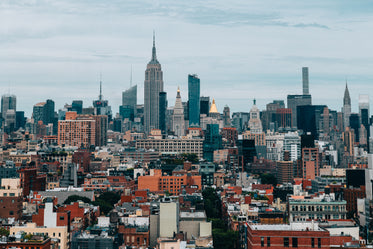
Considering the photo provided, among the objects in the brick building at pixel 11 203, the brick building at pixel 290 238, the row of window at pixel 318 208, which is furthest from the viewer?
the row of window at pixel 318 208

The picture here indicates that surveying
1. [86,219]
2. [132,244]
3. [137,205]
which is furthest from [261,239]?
[137,205]

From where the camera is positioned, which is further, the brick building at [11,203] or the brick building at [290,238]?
the brick building at [11,203]

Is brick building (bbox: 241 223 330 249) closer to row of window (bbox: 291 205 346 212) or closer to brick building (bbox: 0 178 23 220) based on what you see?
row of window (bbox: 291 205 346 212)

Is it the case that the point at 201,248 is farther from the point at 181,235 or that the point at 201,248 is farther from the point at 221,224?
the point at 221,224

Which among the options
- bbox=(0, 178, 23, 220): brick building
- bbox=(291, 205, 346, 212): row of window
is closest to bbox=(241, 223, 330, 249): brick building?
bbox=(291, 205, 346, 212): row of window

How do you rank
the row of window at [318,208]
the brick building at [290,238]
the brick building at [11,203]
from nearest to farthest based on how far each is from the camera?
the brick building at [290,238]
the brick building at [11,203]
the row of window at [318,208]

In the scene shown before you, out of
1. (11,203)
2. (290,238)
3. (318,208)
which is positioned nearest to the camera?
(290,238)

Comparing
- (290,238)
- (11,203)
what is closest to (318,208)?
(290,238)

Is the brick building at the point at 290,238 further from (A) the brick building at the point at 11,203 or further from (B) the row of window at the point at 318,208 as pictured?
(A) the brick building at the point at 11,203

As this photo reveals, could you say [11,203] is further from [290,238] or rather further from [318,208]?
[290,238]

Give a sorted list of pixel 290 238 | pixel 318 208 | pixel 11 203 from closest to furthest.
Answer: pixel 290 238 < pixel 11 203 < pixel 318 208

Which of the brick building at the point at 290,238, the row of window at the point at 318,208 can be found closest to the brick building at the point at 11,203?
the row of window at the point at 318,208

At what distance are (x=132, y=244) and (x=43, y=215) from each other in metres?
16.5

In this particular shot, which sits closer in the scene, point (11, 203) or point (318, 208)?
point (11, 203)
